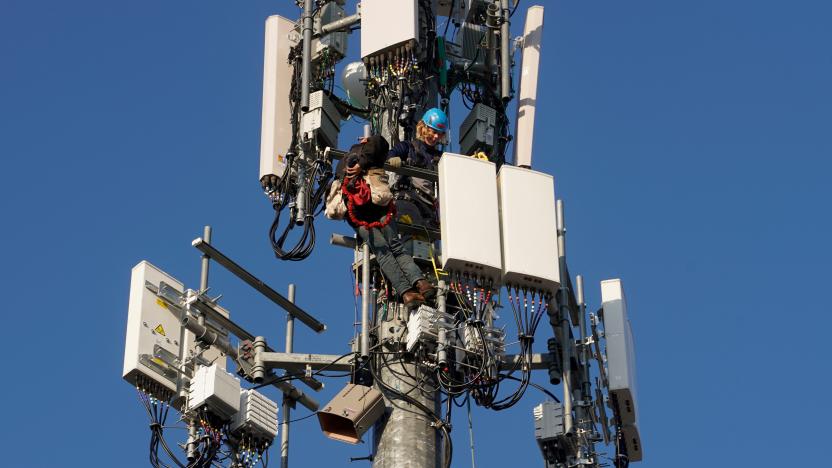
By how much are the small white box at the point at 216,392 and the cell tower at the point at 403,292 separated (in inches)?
1.1

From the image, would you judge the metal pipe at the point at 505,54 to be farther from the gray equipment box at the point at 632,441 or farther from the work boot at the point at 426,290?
the gray equipment box at the point at 632,441

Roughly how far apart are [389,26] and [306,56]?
1731mm

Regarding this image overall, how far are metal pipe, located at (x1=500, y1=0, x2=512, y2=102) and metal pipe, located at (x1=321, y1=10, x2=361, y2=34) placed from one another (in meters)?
2.62

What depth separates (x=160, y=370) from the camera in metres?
33.6

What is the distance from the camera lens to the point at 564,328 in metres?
32.7

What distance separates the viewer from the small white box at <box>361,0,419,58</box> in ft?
112

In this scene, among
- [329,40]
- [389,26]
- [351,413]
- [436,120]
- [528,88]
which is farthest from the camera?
[329,40]

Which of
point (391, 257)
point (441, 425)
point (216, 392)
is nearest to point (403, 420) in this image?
point (441, 425)

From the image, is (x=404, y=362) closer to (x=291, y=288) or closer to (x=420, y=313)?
(x=420, y=313)

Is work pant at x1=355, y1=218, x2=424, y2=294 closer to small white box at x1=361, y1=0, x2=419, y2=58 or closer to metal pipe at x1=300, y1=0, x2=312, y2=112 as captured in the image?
metal pipe at x1=300, y1=0, x2=312, y2=112

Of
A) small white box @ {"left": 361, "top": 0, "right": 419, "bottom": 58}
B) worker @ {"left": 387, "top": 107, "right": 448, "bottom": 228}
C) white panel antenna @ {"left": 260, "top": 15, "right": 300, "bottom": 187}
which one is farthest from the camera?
white panel antenna @ {"left": 260, "top": 15, "right": 300, "bottom": 187}

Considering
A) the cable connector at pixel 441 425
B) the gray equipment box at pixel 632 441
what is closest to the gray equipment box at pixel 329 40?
the cable connector at pixel 441 425

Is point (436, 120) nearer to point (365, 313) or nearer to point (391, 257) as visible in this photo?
point (391, 257)

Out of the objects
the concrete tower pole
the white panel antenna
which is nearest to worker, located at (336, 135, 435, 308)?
the concrete tower pole
